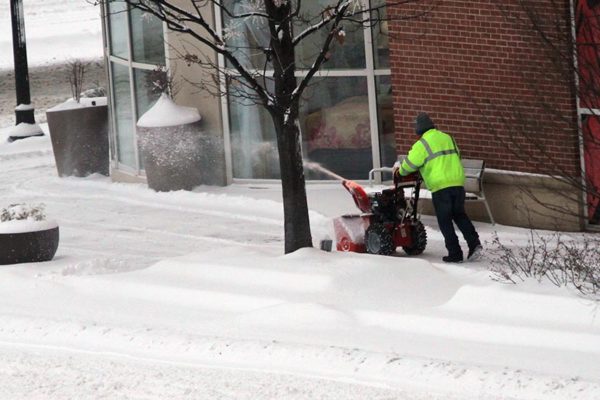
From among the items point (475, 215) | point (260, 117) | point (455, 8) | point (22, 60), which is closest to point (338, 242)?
point (475, 215)

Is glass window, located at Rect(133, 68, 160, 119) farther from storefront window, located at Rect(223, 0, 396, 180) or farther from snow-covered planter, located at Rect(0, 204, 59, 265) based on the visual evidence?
snow-covered planter, located at Rect(0, 204, 59, 265)

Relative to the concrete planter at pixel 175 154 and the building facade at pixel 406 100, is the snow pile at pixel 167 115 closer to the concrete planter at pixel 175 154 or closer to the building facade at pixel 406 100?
the concrete planter at pixel 175 154

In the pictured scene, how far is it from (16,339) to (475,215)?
292 inches

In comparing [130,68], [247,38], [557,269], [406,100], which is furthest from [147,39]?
[557,269]

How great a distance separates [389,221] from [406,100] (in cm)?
306

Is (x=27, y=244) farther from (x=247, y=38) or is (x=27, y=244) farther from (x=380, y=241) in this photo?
(x=247, y=38)

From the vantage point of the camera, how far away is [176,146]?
2134cm

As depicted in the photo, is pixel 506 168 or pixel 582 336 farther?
pixel 506 168

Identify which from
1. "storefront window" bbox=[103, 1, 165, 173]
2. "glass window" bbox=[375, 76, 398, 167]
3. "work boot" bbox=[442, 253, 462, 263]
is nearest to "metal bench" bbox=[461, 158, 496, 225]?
"work boot" bbox=[442, 253, 462, 263]

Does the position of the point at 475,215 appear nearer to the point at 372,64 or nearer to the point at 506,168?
the point at 506,168

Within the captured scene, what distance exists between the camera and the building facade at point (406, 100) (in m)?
16.8

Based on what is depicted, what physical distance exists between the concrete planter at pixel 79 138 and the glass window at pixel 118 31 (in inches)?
55.7

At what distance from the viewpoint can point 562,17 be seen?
15.4 meters

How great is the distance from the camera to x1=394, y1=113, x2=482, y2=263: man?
1566 cm
